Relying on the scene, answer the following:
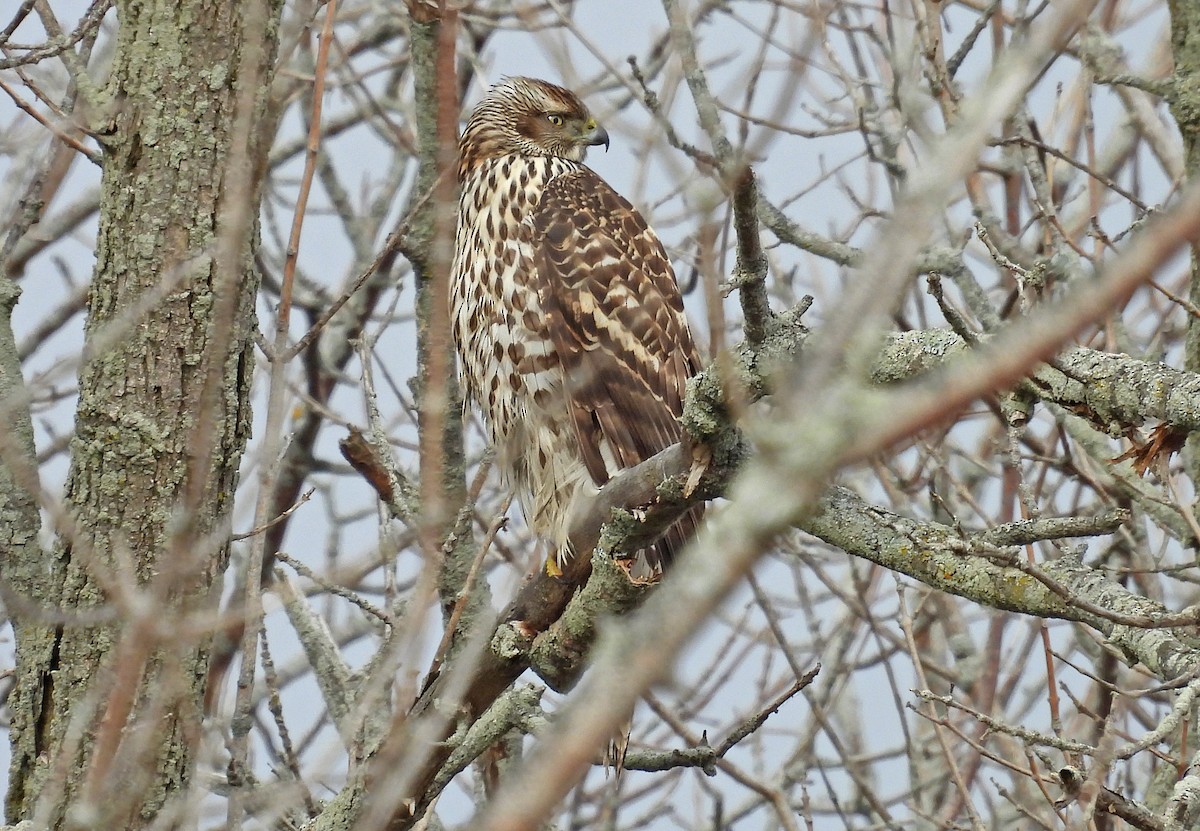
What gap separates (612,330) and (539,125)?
1220 millimetres

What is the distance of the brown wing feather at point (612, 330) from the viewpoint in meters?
4.48

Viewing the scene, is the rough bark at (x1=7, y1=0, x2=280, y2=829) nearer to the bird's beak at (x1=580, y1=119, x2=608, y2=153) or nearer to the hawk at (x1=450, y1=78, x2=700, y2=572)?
the hawk at (x1=450, y1=78, x2=700, y2=572)

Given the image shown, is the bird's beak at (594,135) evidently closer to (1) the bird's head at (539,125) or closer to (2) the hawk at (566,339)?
(1) the bird's head at (539,125)

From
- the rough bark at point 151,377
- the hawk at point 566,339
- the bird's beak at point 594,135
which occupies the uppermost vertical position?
the bird's beak at point 594,135

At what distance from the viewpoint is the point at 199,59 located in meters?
3.07

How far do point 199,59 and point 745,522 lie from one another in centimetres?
249

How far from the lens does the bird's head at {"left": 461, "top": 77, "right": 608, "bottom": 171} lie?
539 centimetres

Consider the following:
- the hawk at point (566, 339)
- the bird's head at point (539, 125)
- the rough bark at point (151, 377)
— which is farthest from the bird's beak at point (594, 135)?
the rough bark at point (151, 377)

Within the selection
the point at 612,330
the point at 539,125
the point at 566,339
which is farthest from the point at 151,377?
the point at 539,125

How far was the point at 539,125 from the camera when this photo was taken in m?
5.45

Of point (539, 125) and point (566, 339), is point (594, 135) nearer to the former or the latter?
point (539, 125)

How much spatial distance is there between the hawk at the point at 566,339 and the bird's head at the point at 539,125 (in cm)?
50

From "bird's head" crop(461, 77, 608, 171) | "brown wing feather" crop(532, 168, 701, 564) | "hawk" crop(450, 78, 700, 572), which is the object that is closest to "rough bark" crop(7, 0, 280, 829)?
"hawk" crop(450, 78, 700, 572)

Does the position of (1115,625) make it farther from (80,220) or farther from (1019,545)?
(80,220)
